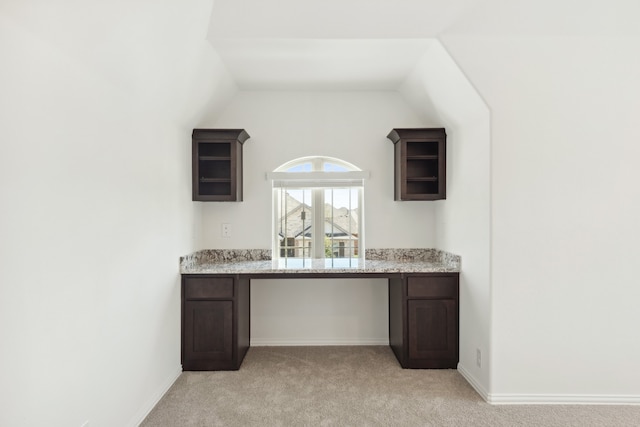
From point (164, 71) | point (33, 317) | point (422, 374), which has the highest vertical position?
point (164, 71)

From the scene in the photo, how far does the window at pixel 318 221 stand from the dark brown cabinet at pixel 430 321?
88cm

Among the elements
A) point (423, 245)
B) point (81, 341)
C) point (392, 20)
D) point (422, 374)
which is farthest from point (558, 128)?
point (81, 341)

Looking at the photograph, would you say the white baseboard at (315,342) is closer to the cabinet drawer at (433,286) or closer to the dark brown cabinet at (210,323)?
the dark brown cabinet at (210,323)

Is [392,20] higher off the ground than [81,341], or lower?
higher

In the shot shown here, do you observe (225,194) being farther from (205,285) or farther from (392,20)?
(392,20)

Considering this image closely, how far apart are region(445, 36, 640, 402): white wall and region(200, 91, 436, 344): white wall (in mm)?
1193

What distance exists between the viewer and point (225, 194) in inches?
143

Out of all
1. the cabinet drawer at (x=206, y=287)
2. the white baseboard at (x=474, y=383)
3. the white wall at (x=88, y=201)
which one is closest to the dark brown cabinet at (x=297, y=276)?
the cabinet drawer at (x=206, y=287)

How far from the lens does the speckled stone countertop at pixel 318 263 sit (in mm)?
3199

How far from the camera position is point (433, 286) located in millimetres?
3197

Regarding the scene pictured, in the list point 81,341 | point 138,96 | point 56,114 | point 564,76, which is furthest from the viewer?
point 564,76

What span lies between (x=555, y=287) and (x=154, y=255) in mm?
2692

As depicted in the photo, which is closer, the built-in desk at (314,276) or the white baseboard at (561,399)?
the white baseboard at (561,399)

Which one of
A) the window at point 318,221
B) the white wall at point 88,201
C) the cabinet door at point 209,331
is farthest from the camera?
the window at point 318,221
